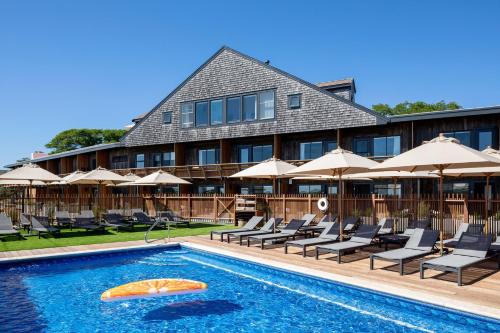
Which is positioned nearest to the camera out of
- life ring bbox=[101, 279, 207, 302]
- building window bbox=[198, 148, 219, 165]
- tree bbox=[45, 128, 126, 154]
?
life ring bbox=[101, 279, 207, 302]

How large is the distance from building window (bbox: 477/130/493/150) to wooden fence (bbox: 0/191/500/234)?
2.99 metres

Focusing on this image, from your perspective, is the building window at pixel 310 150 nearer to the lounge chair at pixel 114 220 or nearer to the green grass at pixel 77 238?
the green grass at pixel 77 238

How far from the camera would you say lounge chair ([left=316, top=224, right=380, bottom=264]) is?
33.4 ft

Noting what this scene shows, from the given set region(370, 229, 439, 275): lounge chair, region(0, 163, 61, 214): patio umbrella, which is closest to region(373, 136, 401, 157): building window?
region(370, 229, 439, 275): lounge chair

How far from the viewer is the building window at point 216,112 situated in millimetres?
28330

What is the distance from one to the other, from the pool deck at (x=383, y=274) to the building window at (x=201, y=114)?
55.5 ft

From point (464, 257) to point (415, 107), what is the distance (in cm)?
4920

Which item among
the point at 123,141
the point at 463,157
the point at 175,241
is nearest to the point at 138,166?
the point at 123,141

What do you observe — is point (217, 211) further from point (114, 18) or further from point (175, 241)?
point (114, 18)

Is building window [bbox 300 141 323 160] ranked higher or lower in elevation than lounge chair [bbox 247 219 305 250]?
higher

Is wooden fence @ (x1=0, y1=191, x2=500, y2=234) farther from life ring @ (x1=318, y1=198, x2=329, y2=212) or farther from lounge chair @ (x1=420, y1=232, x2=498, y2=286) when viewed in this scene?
lounge chair @ (x1=420, y1=232, x2=498, y2=286)

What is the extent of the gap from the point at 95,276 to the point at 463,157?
366 inches

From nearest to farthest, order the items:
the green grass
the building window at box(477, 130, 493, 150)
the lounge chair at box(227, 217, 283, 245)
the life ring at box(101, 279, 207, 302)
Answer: the life ring at box(101, 279, 207, 302)
the green grass
the lounge chair at box(227, 217, 283, 245)
the building window at box(477, 130, 493, 150)

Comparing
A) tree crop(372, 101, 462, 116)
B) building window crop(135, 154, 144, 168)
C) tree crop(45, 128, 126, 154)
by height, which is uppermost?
tree crop(372, 101, 462, 116)
